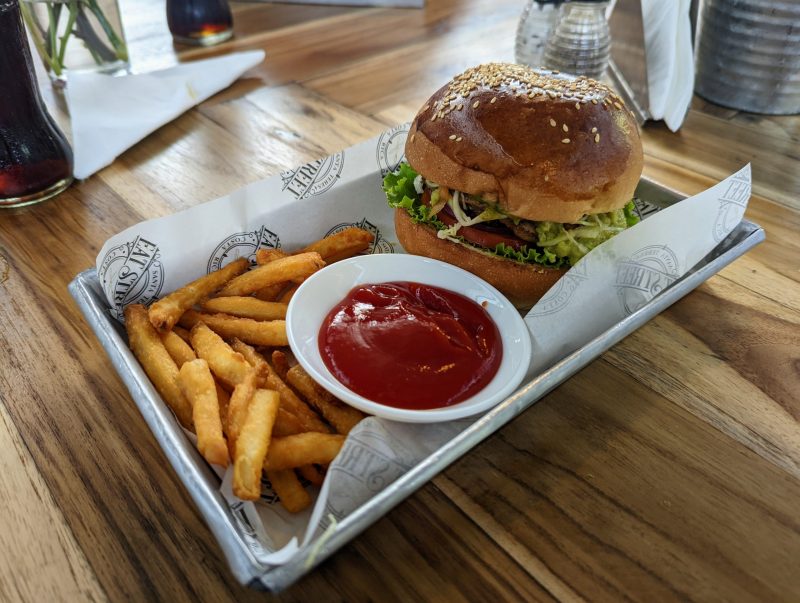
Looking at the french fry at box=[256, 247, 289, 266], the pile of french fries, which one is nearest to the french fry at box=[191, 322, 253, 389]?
the pile of french fries

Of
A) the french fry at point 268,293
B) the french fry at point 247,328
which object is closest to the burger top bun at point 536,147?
the french fry at point 268,293

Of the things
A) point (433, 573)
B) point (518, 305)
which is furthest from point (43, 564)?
point (518, 305)

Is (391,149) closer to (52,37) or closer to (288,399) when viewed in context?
(288,399)

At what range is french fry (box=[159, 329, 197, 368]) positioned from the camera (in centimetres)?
163

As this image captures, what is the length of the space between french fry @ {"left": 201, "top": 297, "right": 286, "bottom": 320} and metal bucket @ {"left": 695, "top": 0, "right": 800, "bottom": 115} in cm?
285

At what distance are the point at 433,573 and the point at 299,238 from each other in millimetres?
1292

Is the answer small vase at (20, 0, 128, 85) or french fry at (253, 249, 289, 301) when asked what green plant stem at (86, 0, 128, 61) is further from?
french fry at (253, 249, 289, 301)

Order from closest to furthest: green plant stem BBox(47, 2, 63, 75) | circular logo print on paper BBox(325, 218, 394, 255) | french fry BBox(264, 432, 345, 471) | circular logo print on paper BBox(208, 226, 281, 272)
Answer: french fry BBox(264, 432, 345, 471)
circular logo print on paper BBox(208, 226, 281, 272)
circular logo print on paper BBox(325, 218, 394, 255)
green plant stem BBox(47, 2, 63, 75)

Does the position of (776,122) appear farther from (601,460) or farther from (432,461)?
(432,461)

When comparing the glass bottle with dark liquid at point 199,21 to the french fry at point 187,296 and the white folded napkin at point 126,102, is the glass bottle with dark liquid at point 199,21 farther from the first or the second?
the french fry at point 187,296

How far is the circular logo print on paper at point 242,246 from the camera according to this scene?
202cm

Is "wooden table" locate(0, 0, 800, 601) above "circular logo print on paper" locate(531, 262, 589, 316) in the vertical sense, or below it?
below

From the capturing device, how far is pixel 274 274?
6.09ft

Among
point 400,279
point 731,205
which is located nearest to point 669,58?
point 731,205
